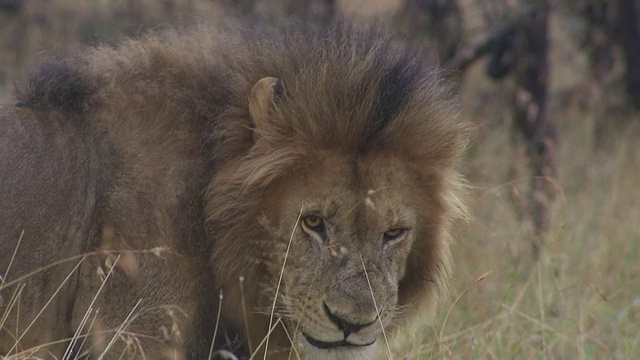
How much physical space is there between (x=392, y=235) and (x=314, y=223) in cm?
35

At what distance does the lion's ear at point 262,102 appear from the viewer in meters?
4.58

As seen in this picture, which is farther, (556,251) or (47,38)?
(47,38)

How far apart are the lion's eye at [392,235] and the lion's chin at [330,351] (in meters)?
0.44

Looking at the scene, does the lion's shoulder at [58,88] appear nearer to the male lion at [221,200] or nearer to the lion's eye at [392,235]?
the male lion at [221,200]

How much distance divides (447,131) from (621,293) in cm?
323

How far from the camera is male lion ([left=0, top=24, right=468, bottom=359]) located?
4.43m

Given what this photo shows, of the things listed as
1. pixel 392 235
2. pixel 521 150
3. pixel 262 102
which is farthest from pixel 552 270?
pixel 262 102

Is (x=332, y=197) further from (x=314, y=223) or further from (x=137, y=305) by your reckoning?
(x=137, y=305)

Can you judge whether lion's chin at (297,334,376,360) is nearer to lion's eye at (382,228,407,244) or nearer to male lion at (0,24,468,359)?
male lion at (0,24,468,359)

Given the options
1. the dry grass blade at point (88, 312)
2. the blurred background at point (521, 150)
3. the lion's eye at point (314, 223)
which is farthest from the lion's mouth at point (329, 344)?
the dry grass blade at point (88, 312)

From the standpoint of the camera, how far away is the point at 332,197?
178 inches

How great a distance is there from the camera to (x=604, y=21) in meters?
9.15

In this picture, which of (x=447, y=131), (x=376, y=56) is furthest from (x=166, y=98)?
(x=447, y=131)

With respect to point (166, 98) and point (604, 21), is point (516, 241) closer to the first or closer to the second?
point (604, 21)
